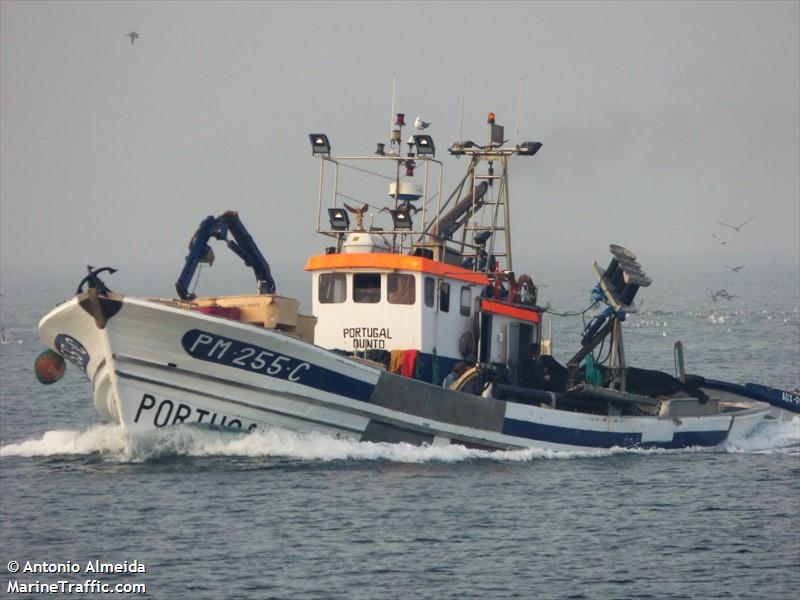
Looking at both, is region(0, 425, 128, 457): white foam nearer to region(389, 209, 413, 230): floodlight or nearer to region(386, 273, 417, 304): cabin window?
region(386, 273, 417, 304): cabin window

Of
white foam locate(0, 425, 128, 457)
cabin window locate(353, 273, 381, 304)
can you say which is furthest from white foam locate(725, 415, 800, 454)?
white foam locate(0, 425, 128, 457)

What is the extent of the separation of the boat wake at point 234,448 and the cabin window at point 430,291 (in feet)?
10.6

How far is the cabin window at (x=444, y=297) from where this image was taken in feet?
105

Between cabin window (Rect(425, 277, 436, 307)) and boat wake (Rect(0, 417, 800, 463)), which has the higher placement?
cabin window (Rect(425, 277, 436, 307))

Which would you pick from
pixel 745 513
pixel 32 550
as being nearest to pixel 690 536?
pixel 745 513

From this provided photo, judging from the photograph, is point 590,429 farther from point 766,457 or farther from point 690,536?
point 690,536

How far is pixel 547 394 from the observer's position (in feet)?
106

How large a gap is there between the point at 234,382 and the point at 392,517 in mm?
4405

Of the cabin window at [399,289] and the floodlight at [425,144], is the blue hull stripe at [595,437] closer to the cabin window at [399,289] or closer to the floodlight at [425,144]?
the cabin window at [399,289]

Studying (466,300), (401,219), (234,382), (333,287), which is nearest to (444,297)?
(466,300)

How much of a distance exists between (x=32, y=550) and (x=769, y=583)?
38.4ft

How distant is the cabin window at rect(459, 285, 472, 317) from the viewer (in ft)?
108

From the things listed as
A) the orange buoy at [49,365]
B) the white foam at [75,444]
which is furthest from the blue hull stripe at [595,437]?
the orange buoy at [49,365]

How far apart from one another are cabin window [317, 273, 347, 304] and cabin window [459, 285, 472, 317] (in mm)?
2755
